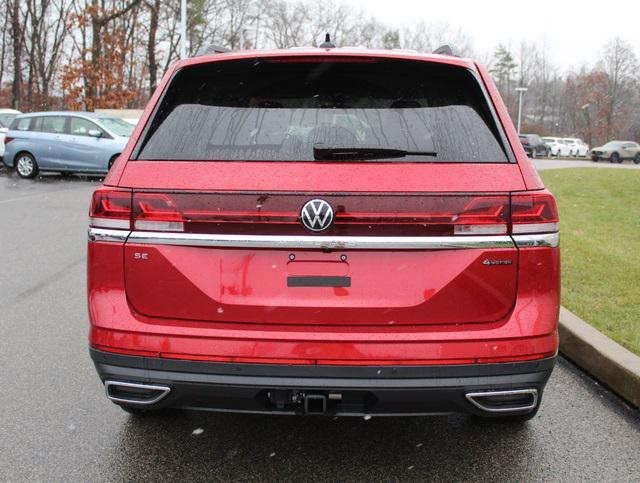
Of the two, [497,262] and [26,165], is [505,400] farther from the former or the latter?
[26,165]

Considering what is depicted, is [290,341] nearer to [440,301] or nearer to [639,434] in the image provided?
[440,301]

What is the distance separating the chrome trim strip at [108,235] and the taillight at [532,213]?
1.52 meters

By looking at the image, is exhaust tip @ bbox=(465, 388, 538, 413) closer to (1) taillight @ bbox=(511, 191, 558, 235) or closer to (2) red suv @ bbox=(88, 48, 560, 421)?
(2) red suv @ bbox=(88, 48, 560, 421)

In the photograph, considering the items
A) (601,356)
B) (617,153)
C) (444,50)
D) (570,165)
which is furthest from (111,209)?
(617,153)

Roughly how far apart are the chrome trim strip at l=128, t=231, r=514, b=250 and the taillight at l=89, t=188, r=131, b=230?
247 mm

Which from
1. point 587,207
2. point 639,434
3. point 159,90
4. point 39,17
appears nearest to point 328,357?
point 159,90

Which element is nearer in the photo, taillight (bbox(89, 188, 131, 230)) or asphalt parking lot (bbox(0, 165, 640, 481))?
taillight (bbox(89, 188, 131, 230))

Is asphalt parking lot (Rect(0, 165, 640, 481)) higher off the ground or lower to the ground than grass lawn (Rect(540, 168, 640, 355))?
lower

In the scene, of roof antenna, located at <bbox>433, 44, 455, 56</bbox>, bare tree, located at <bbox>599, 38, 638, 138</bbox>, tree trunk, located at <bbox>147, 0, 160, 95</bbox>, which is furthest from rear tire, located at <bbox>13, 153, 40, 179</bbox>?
bare tree, located at <bbox>599, 38, 638, 138</bbox>

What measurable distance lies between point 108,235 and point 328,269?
2.95 ft

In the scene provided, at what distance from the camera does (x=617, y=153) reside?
167 feet

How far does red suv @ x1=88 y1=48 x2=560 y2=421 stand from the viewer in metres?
2.57

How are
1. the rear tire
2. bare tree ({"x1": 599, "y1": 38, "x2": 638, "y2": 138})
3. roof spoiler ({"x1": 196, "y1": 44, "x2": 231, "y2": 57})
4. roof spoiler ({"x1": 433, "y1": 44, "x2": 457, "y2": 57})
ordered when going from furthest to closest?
1. bare tree ({"x1": 599, "y1": 38, "x2": 638, "y2": 138})
2. the rear tire
3. roof spoiler ({"x1": 433, "y1": 44, "x2": 457, "y2": 57})
4. roof spoiler ({"x1": 196, "y1": 44, "x2": 231, "y2": 57})

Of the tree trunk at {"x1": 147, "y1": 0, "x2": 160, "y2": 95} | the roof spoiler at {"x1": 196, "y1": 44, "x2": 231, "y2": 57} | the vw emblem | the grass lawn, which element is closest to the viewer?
the vw emblem
